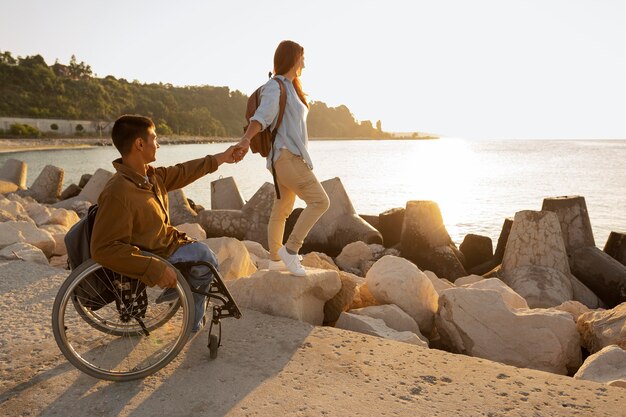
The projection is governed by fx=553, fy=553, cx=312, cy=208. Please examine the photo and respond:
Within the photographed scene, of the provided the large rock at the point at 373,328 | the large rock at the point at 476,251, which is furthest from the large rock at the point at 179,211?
the large rock at the point at 373,328

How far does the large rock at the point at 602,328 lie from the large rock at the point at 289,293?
202 centimetres

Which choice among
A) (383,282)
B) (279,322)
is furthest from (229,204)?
(279,322)

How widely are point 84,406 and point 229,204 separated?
970cm

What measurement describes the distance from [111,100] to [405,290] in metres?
119

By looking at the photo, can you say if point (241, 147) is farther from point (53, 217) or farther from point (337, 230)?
point (53, 217)

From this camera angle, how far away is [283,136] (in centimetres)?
395

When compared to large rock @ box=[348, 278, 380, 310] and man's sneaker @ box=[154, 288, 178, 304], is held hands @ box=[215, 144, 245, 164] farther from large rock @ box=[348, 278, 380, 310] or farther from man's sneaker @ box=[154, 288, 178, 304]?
large rock @ box=[348, 278, 380, 310]

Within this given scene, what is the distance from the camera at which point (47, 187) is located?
16.4 meters

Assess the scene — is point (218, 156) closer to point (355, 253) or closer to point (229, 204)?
point (355, 253)

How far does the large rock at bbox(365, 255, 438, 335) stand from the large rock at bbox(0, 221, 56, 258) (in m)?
3.79

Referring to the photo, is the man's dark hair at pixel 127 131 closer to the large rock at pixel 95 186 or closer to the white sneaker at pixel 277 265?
the white sneaker at pixel 277 265

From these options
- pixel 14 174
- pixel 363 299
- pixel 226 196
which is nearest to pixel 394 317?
pixel 363 299

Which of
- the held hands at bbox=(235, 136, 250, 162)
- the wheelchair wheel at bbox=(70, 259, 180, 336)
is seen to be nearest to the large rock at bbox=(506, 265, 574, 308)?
the held hands at bbox=(235, 136, 250, 162)

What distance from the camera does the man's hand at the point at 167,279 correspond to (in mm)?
2805
